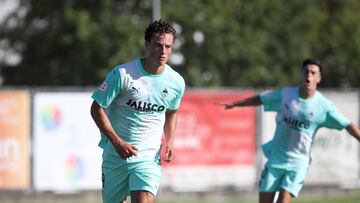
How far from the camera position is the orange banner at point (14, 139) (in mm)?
21984

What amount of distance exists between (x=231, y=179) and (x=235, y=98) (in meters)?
1.78

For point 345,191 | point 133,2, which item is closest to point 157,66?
point 345,191

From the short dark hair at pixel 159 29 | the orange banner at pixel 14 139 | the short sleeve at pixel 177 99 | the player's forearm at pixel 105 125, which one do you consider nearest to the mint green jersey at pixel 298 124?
the short sleeve at pixel 177 99

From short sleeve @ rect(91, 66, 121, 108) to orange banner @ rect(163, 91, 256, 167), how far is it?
1327 cm

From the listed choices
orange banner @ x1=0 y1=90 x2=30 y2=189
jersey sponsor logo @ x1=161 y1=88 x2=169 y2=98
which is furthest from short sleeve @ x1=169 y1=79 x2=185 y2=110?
orange banner @ x1=0 y1=90 x2=30 y2=189

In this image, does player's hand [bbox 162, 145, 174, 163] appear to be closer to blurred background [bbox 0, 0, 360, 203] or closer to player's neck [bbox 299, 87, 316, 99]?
player's neck [bbox 299, 87, 316, 99]

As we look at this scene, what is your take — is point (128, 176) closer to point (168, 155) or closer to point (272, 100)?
point (168, 155)

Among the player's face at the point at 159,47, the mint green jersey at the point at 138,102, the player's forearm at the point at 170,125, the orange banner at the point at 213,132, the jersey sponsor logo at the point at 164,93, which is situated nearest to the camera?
the player's face at the point at 159,47

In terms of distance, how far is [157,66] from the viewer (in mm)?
10016

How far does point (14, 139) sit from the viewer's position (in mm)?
22156

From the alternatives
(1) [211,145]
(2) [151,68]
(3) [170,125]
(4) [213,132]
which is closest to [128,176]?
(3) [170,125]

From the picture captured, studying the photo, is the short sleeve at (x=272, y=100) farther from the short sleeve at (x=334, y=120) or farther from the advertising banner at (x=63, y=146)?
the advertising banner at (x=63, y=146)

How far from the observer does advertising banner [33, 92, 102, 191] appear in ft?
72.9

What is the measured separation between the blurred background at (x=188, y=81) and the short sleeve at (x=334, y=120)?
10168mm
